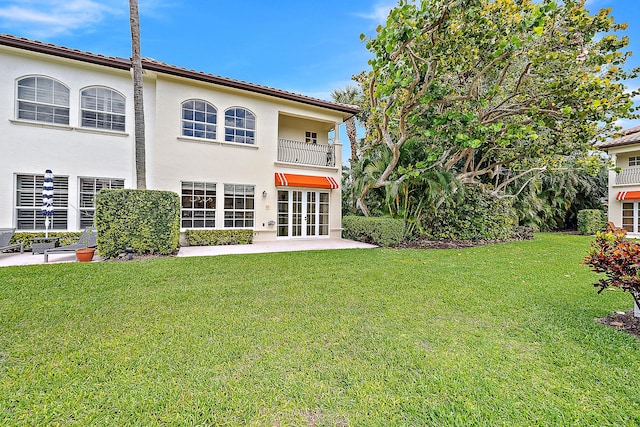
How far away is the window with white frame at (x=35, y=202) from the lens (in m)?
13.9

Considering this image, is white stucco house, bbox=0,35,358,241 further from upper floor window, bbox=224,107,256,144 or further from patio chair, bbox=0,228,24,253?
patio chair, bbox=0,228,24,253

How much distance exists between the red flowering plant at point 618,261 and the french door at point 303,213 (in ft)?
51.9

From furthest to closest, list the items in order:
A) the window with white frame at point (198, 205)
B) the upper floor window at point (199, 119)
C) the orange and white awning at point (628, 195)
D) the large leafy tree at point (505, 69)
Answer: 1. the orange and white awning at point (628, 195)
2. the upper floor window at point (199, 119)
3. the window with white frame at point (198, 205)
4. the large leafy tree at point (505, 69)

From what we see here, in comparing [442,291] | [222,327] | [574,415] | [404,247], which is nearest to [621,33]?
[404,247]

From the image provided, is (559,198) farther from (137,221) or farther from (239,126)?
(137,221)

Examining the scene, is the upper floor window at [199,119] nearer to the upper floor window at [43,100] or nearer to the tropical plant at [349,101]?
the upper floor window at [43,100]

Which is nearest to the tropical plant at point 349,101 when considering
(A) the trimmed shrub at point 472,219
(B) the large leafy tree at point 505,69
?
(A) the trimmed shrub at point 472,219

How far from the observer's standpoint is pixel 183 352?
4516 millimetres

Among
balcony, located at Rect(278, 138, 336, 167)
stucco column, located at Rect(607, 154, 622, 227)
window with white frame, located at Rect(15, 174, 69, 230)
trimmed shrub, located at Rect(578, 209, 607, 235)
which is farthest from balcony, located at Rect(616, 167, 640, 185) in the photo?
window with white frame, located at Rect(15, 174, 69, 230)

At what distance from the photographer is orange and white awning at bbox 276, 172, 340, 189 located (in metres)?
18.7

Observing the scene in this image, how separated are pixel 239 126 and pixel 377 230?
35.7ft

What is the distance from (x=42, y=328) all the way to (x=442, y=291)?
8.85 meters

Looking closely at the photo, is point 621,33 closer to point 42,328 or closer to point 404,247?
point 404,247

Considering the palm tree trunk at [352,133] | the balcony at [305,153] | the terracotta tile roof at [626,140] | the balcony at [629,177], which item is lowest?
the balcony at [629,177]
